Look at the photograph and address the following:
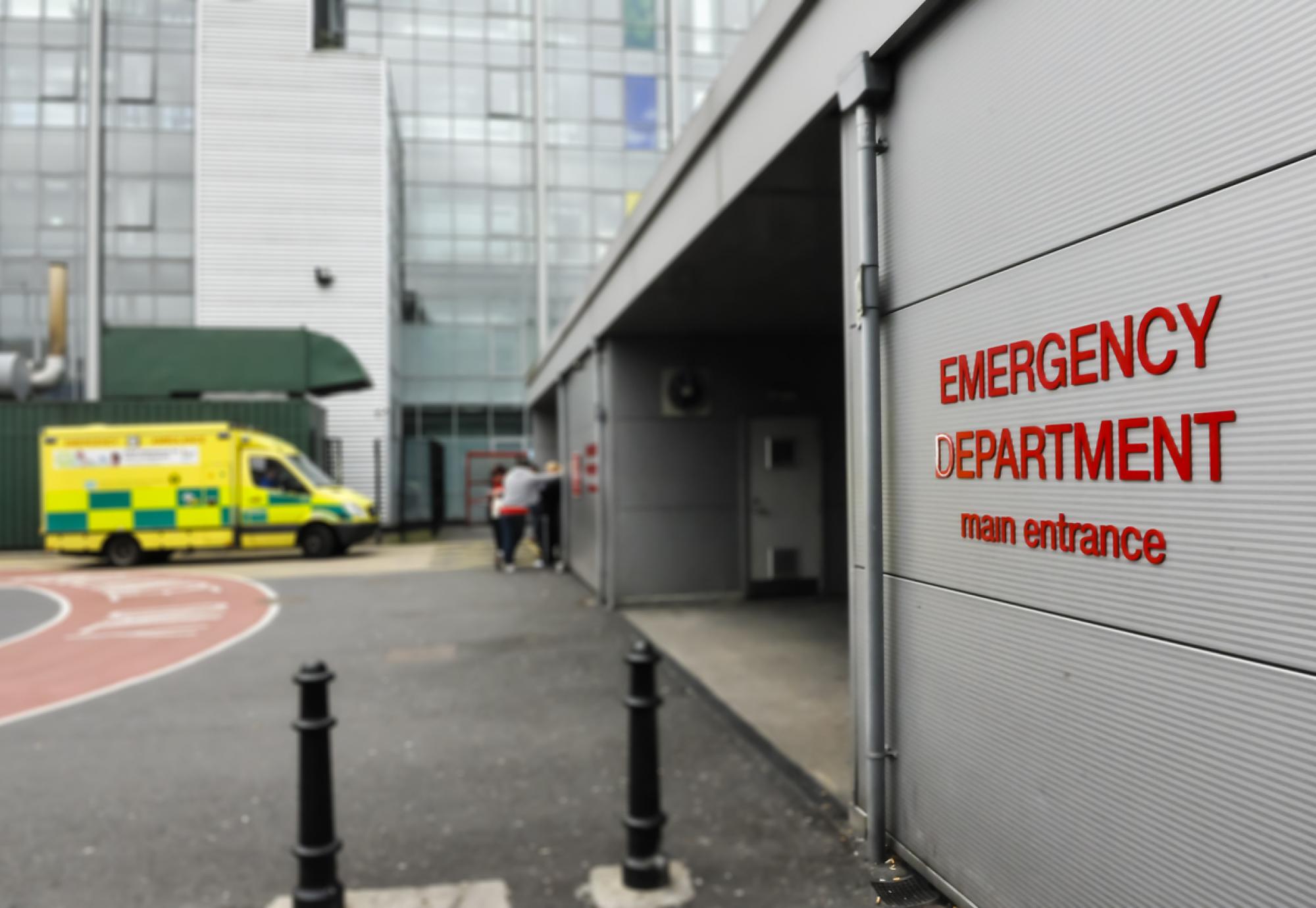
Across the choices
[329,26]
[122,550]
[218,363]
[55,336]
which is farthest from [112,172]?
[122,550]

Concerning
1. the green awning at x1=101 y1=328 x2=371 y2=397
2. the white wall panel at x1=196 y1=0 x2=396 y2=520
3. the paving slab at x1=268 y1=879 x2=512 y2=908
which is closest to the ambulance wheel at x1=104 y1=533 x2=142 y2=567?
the green awning at x1=101 y1=328 x2=371 y2=397

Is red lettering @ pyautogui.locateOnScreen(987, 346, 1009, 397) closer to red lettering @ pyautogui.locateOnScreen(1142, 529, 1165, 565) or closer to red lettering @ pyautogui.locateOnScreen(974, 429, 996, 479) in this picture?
red lettering @ pyautogui.locateOnScreen(974, 429, 996, 479)

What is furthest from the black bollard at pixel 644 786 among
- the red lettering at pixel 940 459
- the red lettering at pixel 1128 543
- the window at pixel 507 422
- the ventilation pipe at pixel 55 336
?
the window at pixel 507 422

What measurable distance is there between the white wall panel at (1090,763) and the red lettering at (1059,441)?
36cm

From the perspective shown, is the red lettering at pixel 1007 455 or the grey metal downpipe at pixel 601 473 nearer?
the red lettering at pixel 1007 455

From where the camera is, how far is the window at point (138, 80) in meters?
27.5

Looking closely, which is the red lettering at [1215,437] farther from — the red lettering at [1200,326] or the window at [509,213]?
the window at [509,213]

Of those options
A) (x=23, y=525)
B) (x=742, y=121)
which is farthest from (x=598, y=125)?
(x=742, y=121)

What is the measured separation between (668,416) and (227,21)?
2317 cm

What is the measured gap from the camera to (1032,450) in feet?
8.08

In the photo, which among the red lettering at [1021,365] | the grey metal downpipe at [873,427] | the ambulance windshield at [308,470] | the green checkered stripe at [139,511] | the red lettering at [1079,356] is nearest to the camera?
the red lettering at [1079,356]

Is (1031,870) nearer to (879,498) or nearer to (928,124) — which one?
(879,498)

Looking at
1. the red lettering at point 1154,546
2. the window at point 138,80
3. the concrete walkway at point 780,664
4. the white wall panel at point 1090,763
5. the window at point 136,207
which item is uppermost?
the window at point 138,80

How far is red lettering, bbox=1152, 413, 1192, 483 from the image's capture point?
1.96 meters
